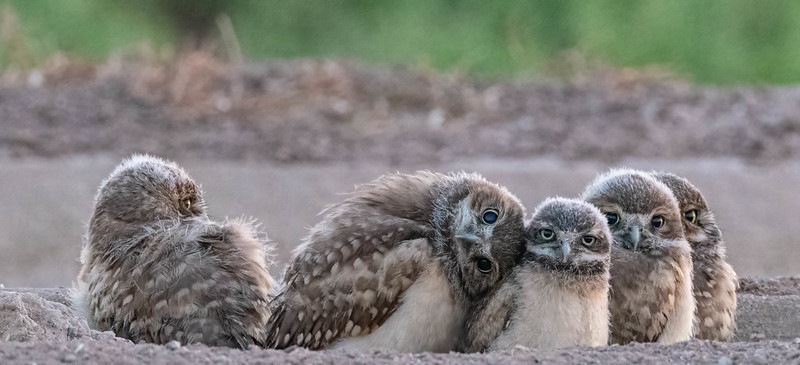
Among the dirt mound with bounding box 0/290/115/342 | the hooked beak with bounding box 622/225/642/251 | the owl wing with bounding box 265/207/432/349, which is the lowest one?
the dirt mound with bounding box 0/290/115/342

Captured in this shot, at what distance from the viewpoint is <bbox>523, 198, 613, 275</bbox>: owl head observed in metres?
4.91

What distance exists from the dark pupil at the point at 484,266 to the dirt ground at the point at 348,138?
207 cm

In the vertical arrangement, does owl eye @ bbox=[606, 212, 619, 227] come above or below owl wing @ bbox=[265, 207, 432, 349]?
above

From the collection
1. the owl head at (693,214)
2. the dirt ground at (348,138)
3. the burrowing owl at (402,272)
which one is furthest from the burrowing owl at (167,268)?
the dirt ground at (348,138)

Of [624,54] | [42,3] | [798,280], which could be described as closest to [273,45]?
[42,3]

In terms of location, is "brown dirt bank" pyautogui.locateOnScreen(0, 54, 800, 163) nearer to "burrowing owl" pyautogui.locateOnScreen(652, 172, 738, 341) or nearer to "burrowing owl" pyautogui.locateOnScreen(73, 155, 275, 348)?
"burrowing owl" pyautogui.locateOnScreen(652, 172, 738, 341)

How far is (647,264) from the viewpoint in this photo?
5.26m

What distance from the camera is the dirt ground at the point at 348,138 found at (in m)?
10.1

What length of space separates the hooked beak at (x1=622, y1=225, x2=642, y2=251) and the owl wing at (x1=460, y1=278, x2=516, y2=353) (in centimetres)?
64

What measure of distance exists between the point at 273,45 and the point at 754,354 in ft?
42.5

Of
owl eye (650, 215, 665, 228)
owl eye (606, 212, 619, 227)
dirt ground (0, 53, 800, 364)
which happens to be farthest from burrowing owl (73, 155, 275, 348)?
dirt ground (0, 53, 800, 364)

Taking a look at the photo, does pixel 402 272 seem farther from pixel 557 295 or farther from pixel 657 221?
pixel 657 221

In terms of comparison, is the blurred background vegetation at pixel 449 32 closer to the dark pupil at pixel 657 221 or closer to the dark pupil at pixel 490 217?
the dark pupil at pixel 657 221

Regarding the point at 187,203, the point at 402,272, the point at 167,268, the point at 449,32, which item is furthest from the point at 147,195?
the point at 449,32
